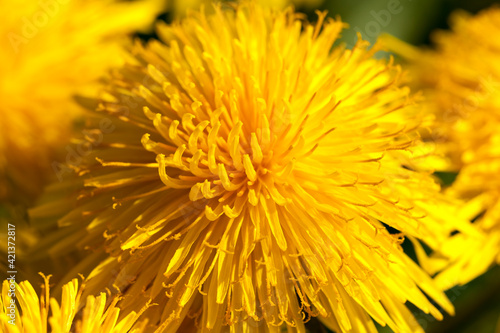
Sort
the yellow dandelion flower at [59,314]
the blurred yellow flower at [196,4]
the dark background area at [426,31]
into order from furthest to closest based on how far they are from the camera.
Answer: the blurred yellow flower at [196,4] < the dark background area at [426,31] < the yellow dandelion flower at [59,314]

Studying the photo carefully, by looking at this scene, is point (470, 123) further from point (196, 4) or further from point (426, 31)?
point (196, 4)

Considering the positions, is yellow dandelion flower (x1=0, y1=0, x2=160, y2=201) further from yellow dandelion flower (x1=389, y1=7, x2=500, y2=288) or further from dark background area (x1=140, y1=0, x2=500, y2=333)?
yellow dandelion flower (x1=389, y1=7, x2=500, y2=288)

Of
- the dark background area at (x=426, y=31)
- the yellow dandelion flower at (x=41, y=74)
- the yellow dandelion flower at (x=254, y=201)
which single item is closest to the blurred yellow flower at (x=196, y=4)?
Result: the dark background area at (x=426, y=31)

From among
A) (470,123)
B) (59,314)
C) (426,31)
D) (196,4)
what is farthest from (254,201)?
(426,31)

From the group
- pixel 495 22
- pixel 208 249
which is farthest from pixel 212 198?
pixel 495 22

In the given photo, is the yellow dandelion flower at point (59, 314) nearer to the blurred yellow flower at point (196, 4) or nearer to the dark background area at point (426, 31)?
the dark background area at point (426, 31)

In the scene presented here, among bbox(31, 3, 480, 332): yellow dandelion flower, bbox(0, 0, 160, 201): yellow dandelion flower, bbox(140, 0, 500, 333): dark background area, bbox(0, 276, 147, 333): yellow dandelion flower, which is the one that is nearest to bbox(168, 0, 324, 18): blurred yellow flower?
bbox(140, 0, 500, 333): dark background area
